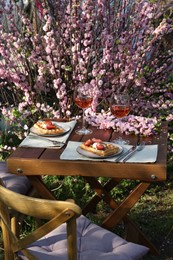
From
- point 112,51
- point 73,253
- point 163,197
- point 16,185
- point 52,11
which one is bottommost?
point 163,197

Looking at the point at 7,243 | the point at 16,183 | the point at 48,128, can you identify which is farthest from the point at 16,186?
the point at 7,243

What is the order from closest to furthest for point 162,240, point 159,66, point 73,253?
point 73,253 < point 162,240 < point 159,66

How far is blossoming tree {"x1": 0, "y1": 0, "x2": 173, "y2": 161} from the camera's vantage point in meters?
3.75

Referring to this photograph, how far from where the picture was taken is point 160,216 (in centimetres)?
363

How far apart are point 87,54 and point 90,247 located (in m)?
2.00

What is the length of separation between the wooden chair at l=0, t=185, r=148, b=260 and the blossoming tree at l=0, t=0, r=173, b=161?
1454 millimetres

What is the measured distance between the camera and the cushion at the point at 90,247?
218cm

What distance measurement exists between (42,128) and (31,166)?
1.33 ft

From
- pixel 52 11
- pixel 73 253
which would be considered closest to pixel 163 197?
pixel 52 11

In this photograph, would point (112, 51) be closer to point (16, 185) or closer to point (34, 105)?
point (34, 105)

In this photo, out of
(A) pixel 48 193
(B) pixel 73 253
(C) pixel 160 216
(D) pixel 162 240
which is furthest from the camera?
(C) pixel 160 216

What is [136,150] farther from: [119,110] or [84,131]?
[84,131]

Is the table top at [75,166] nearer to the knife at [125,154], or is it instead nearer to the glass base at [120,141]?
the knife at [125,154]

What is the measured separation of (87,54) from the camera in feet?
12.6
